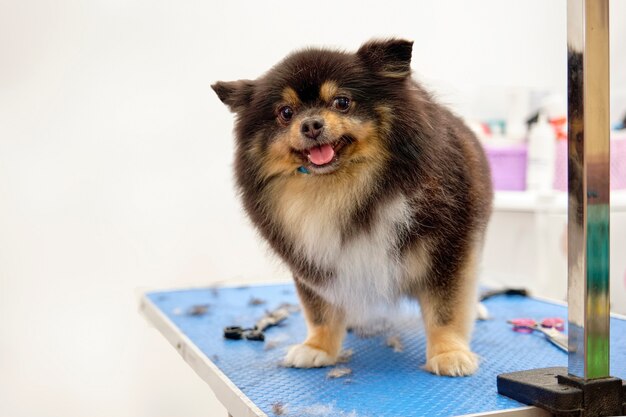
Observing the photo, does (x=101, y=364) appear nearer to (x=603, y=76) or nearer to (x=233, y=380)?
(x=233, y=380)

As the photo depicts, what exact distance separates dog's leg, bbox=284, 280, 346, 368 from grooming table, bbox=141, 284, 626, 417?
0.11 ft

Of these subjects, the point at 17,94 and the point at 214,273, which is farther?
the point at 214,273

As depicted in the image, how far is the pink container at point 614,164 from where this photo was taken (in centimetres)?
288

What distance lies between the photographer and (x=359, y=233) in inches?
58.6

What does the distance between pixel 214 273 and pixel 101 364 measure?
0.65 metres

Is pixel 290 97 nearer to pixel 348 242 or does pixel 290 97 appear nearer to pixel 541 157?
pixel 348 242

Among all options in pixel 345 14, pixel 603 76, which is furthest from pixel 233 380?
pixel 345 14

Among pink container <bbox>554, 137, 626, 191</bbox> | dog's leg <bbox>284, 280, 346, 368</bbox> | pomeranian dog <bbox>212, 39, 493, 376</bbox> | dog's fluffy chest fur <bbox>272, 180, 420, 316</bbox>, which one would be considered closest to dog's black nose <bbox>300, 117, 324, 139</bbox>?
pomeranian dog <bbox>212, 39, 493, 376</bbox>

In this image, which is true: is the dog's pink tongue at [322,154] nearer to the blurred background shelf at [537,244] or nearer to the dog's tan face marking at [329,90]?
the dog's tan face marking at [329,90]

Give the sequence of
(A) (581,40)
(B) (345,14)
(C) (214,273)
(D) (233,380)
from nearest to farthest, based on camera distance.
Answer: (A) (581,40)
(D) (233,380)
(B) (345,14)
(C) (214,273)

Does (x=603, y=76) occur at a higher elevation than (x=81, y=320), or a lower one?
higher

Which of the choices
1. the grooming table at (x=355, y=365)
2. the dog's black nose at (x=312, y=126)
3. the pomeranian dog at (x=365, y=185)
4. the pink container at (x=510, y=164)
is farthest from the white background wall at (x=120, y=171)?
the dog's black nose at (x=312, y=126)

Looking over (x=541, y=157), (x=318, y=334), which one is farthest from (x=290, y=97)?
(x=541, y=157)

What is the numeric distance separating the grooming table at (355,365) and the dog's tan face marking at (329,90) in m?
0.65
